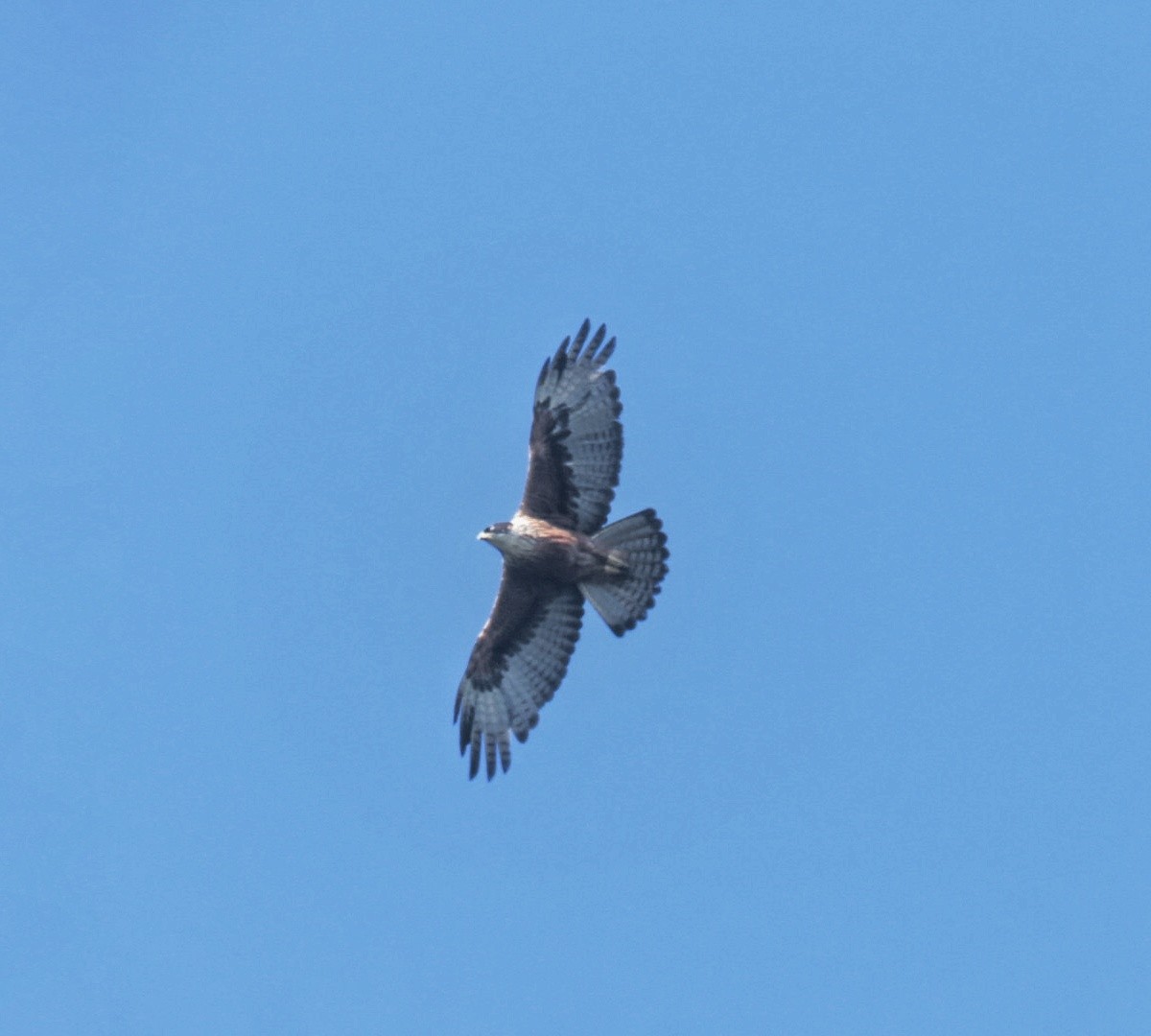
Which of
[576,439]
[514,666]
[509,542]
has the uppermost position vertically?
[576,439]

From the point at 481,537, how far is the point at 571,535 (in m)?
0.85

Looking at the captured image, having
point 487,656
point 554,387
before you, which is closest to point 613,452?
point 554,387

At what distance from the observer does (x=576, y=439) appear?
2023 cm

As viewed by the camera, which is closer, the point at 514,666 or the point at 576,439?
the point at 576,439

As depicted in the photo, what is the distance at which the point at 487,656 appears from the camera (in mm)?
21078

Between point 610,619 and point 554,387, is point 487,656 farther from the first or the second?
point 554,387

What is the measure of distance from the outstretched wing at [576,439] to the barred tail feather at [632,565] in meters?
0.24

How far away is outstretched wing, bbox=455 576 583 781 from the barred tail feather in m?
0.57

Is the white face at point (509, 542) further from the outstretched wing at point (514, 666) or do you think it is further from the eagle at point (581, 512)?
the outstretched wing at point (514, 666)

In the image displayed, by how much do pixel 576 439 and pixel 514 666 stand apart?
7.93ft

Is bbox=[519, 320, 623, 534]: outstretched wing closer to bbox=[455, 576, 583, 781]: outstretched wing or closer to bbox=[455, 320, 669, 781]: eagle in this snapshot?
bbox=[455, 320, 669, 781]: eagle

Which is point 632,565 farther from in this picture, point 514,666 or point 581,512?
point 514,666

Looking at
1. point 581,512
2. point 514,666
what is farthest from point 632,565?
point 514,666

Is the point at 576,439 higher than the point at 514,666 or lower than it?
higher
